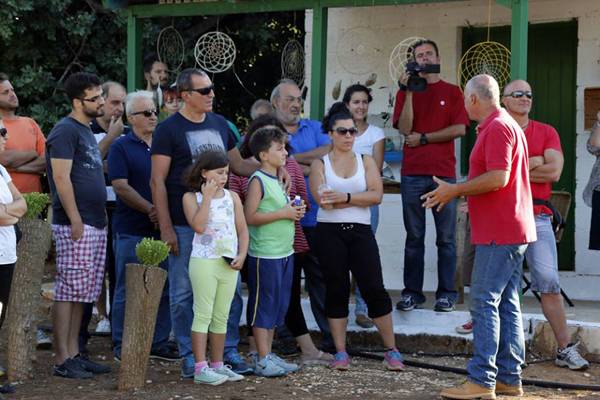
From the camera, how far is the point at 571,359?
743 cm

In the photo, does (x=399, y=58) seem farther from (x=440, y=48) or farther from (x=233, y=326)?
(x=233, y=326)

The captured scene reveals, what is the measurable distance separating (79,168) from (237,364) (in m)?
1.68

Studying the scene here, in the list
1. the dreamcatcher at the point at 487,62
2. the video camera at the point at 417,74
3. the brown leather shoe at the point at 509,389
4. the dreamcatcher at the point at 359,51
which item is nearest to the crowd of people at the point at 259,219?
the brown leather shoe at the point at 509,389

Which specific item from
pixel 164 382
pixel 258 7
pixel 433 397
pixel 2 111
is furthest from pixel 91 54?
pixel 433 397

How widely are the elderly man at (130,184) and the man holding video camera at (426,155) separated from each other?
2036mm

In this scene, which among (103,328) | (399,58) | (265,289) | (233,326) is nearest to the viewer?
(265,289)

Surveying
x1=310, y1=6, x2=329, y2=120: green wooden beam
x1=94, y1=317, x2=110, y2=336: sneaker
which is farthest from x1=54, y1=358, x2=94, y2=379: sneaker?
x1=310, y1=6, x2=329, y2=120: green wooden beam

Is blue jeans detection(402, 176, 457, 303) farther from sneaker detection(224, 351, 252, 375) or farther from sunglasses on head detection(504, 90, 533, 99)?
sneaker detection(224, 351, 252, 375)

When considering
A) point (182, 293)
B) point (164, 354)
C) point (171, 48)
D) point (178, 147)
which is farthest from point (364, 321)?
point (171, 48)

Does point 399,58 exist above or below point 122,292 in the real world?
above

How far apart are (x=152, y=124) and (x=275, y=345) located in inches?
74.4

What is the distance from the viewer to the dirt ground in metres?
6.63

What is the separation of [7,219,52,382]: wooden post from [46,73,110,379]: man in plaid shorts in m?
0.13

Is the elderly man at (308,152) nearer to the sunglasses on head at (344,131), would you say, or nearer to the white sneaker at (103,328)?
the sunglasses on head at (344,131)
